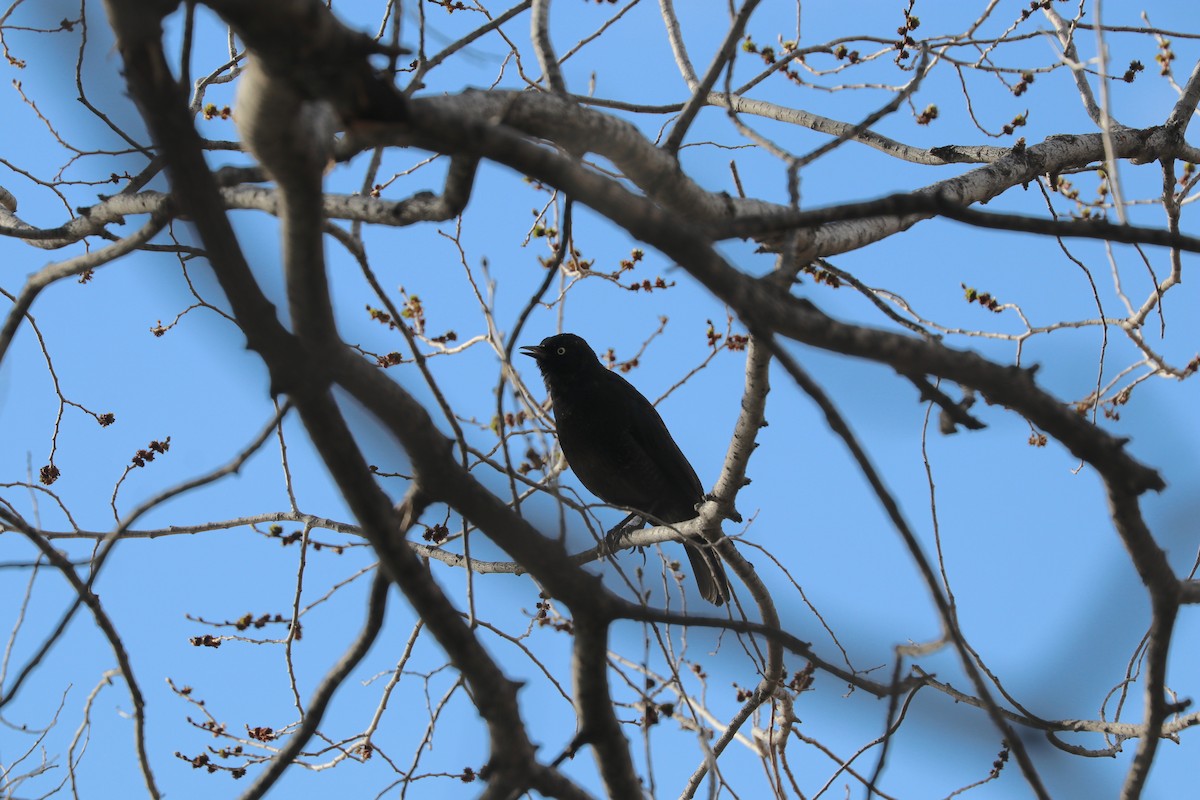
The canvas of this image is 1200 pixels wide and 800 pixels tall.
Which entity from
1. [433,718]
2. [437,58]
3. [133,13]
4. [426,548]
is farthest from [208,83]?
[133,13]

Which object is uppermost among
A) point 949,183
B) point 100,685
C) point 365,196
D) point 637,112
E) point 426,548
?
point 637,112

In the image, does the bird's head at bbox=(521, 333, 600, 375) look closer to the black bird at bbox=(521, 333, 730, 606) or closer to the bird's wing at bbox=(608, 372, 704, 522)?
the black bird at bbox=(521, 333, 730, 606)

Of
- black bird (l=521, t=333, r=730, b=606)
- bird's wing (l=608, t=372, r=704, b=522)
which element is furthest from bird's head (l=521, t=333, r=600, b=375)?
bird's wing (l=608, t=372, r=704, b=522)

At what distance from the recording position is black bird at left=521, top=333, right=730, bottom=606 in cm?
595

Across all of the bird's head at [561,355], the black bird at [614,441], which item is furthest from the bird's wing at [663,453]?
the bird's head at [561,355]

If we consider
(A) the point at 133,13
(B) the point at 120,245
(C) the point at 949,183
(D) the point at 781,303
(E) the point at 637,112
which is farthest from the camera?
(E) the point at 637,112

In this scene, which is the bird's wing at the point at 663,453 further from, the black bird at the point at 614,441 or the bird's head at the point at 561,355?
the bird's head at the point at 561,355

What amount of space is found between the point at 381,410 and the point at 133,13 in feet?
2.62

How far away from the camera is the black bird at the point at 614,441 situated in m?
5.95

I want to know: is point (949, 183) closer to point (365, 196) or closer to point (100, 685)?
point (365, 196)

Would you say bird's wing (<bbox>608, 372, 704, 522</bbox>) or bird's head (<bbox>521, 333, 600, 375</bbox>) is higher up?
bird's head (<bbox>521, 333, 600, 375</bbox>)

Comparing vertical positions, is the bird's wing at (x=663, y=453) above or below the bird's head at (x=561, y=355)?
below

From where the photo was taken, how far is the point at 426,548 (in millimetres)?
4273

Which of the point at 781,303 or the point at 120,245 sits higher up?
the point at 120,245
